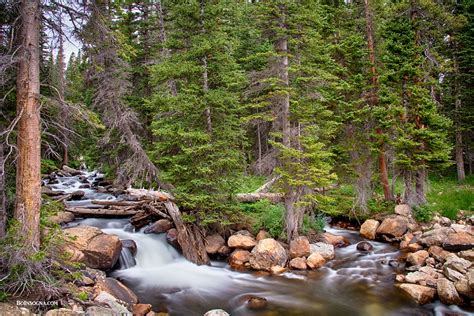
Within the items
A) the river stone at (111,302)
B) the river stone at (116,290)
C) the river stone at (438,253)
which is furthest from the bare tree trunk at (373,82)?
the river stone at (111,302)

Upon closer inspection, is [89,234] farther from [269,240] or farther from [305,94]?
[305,94]

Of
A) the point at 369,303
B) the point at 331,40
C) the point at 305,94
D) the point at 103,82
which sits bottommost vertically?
the point at 369,303

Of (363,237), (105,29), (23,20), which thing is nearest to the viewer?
(23,20)

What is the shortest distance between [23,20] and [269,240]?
9.92 metres

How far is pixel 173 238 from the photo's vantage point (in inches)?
524

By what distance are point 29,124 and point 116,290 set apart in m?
4.83

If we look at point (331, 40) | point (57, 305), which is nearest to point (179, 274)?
point (57, 305)

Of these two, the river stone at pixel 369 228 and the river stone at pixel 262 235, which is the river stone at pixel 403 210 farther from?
the river stone at pixel 262 235

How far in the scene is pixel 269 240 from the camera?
1234 centimetres

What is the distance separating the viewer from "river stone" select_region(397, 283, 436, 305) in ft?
31.1

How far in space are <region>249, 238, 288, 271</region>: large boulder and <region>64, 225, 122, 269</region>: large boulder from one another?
4850mm

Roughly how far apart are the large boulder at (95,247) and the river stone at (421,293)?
9.43 meters

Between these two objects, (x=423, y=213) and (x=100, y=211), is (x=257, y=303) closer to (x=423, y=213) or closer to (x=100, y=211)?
(x=100, y=211)

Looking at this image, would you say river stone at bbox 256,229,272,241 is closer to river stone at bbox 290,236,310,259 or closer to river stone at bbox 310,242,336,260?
river stone at bbox 290,236,310,259
